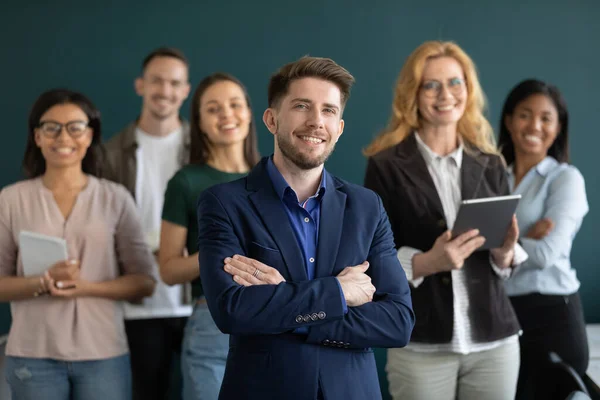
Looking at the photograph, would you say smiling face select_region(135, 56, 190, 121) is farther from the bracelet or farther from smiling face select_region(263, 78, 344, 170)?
smiling face select_region(263, 78, 344, 170)

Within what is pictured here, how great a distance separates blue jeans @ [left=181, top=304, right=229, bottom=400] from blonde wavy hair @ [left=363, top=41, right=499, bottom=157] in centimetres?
89

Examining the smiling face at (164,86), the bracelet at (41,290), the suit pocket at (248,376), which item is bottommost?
the suit pocket at (248,376)

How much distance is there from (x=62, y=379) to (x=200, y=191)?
84 cm

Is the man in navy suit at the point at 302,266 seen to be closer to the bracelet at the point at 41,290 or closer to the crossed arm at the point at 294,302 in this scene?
the crossed arm at the point at 294,302

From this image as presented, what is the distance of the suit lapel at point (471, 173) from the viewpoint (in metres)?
2.69

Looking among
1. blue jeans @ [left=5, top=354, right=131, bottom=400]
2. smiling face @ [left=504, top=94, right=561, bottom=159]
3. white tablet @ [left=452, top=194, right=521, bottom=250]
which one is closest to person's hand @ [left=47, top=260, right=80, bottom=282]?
blue jeans @ [left=5, top=354, right=131, bottom=400]

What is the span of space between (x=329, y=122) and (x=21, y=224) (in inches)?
56.7

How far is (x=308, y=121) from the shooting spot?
1896mm

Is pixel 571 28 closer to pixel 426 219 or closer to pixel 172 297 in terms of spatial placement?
pixel 426 219

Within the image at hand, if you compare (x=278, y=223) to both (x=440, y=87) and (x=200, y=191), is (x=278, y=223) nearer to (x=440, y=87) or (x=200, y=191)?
(x=200, y=191)

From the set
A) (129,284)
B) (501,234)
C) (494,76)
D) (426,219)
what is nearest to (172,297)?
(129,284)

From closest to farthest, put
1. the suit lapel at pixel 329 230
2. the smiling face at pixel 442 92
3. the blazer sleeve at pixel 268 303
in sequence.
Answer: the blazer sleeve at pixel 268 303
the suit lapel at pixel 329 230
the smiling face at pixel 442 92

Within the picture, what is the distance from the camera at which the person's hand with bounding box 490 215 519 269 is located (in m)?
2.66

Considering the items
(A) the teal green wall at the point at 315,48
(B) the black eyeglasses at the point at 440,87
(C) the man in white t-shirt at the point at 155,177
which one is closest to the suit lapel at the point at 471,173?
(B) the black eyeglasses at the point at 440,87
